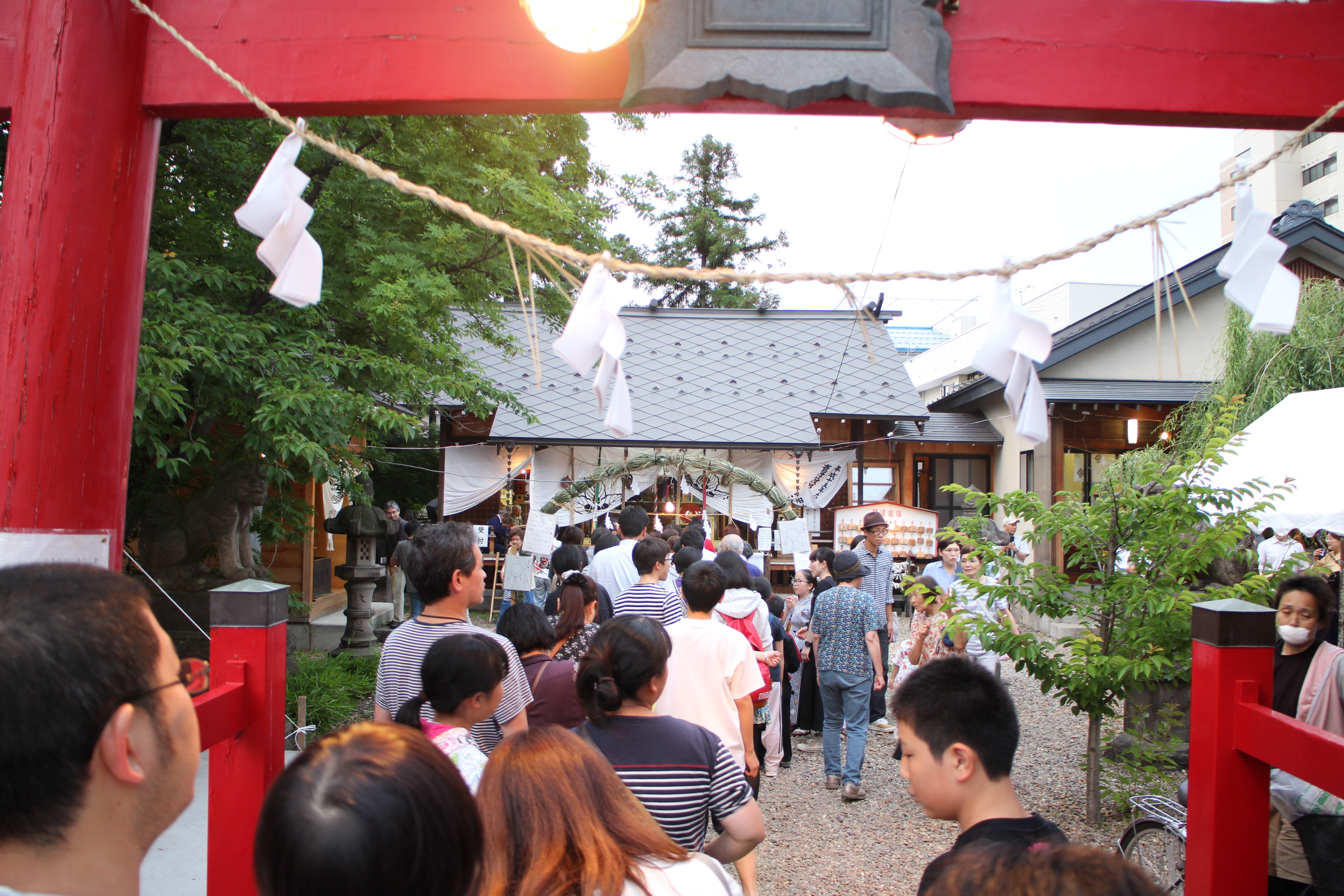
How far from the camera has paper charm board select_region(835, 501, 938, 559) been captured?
1495cm

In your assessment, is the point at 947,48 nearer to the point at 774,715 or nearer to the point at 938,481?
the point at 774,715

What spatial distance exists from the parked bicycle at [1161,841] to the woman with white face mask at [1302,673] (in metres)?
A: 0.67

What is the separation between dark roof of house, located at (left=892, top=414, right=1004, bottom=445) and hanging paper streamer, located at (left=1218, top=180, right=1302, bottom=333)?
14057 mm

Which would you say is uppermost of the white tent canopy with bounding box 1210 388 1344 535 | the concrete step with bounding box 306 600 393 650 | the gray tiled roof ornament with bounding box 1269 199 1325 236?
the gray tiled roof ornament with bounding box 1269 199 1325 236

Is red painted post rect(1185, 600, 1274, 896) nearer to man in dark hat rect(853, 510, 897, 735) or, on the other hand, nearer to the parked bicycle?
the parked bicycle

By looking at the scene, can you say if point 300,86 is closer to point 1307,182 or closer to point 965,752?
point 965,752

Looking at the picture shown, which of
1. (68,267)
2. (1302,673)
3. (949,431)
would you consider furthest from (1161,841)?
(949,431)

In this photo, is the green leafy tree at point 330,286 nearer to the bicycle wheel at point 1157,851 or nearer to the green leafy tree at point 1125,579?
the green leafy tree at point 1125,579

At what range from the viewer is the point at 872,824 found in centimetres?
532

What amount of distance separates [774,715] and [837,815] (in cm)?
75

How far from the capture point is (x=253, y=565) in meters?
9.09

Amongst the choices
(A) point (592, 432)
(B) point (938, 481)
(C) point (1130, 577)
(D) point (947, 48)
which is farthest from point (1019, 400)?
(B) point (938, 481)

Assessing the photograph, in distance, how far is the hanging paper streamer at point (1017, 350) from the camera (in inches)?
81.4

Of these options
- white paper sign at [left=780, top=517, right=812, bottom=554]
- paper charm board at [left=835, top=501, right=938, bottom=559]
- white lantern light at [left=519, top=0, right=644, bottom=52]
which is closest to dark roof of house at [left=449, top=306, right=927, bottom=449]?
paper charm board at [left=835, top=501, right=938, bottom=559]
